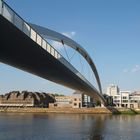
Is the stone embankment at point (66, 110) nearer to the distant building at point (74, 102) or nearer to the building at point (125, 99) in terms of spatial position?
the distant building at point (74, 102)

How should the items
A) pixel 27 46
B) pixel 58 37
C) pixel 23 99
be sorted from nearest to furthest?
pixel 27 46
pixel 58 37
pixel 23 99

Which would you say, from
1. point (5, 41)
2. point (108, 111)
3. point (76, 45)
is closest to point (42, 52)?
point (5, 41)

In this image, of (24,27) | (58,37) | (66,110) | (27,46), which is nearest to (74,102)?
(66,110)

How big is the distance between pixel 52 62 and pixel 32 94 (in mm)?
91529

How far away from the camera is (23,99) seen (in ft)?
354

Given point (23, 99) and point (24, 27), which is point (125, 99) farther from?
point (24, 27)

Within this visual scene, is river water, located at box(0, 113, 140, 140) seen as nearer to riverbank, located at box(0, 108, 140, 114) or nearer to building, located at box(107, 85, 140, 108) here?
riverbank, located at box(0, 108, 140, 114)

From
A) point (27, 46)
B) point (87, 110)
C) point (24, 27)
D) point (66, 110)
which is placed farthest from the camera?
point (66, 110)

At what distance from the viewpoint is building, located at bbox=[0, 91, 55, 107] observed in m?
106

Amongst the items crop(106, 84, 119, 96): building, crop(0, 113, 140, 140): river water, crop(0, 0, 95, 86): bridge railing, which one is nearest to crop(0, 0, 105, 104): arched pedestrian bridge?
crop(0, 0, 95, 86): bridge railing

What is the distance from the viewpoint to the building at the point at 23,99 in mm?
106500

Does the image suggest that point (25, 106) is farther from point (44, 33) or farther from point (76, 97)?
point (44, 33)

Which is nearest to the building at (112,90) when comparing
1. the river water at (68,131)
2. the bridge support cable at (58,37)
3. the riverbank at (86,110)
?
the riverbank at (86,110)

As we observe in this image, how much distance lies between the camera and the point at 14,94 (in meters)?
111
